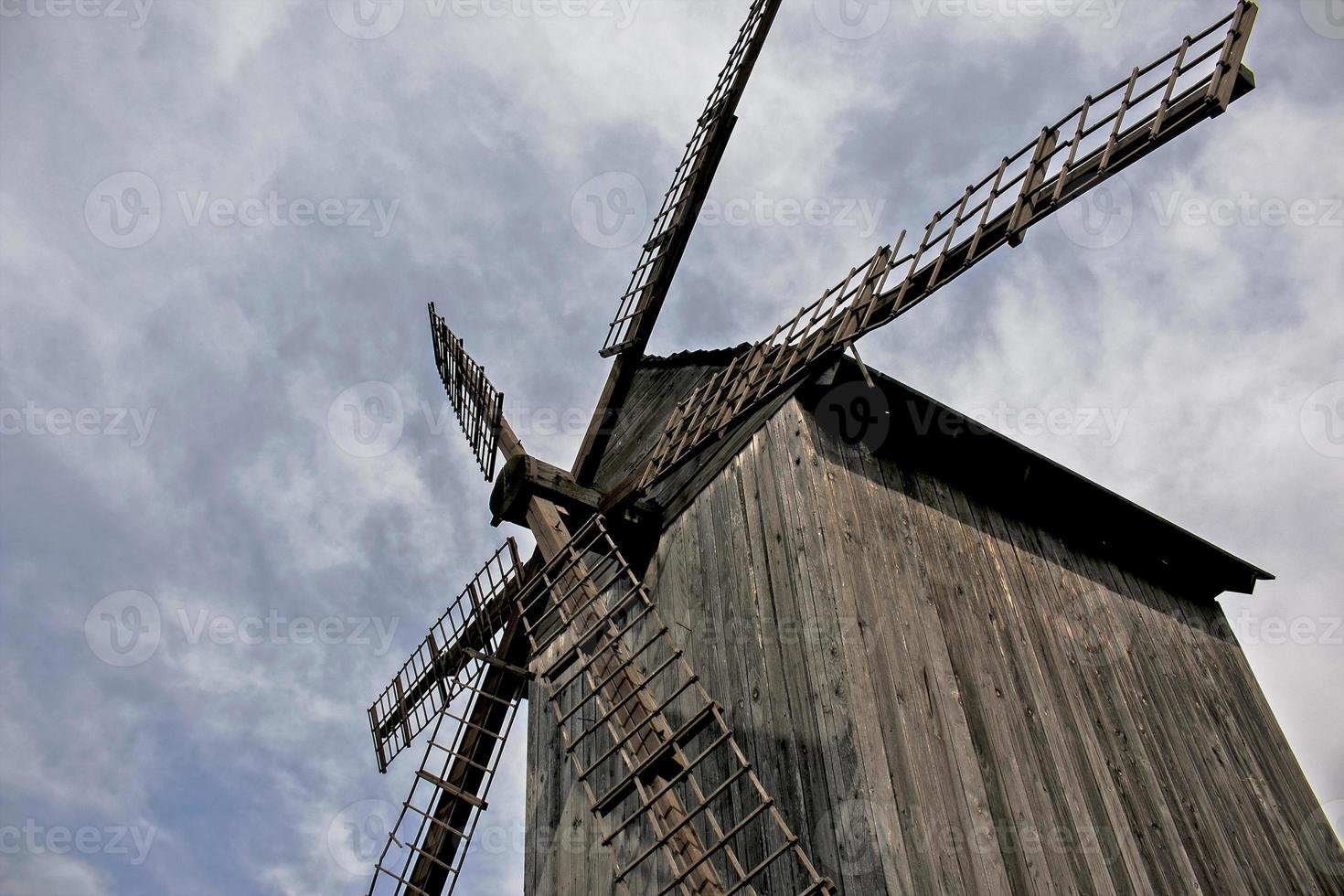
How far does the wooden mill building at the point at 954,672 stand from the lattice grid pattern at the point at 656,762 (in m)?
0.26

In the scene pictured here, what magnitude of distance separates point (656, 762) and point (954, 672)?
222cm

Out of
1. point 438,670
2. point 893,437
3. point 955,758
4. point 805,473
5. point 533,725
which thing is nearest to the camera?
point 955,758

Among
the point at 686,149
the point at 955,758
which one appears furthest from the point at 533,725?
the point at 686,149

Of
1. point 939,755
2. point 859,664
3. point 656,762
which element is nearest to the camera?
point 939,755

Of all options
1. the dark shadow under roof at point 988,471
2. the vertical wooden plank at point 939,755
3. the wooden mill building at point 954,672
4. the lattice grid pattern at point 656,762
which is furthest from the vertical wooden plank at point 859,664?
the dark shadow under roof at point 988,471

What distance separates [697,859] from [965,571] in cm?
335

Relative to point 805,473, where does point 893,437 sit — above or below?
above

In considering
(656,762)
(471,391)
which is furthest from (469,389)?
(656,762)

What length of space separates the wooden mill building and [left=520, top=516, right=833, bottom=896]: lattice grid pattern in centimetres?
26

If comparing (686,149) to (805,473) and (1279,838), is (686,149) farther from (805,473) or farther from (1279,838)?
(1279,838)

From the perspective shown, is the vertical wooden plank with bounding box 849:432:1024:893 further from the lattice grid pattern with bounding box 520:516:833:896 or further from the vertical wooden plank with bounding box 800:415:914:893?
the lattice grid pattern with bounding box 520:516:833:896

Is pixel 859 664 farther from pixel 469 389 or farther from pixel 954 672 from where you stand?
pixel 469 389

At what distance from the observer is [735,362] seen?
9367mm

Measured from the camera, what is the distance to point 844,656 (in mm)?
7074
